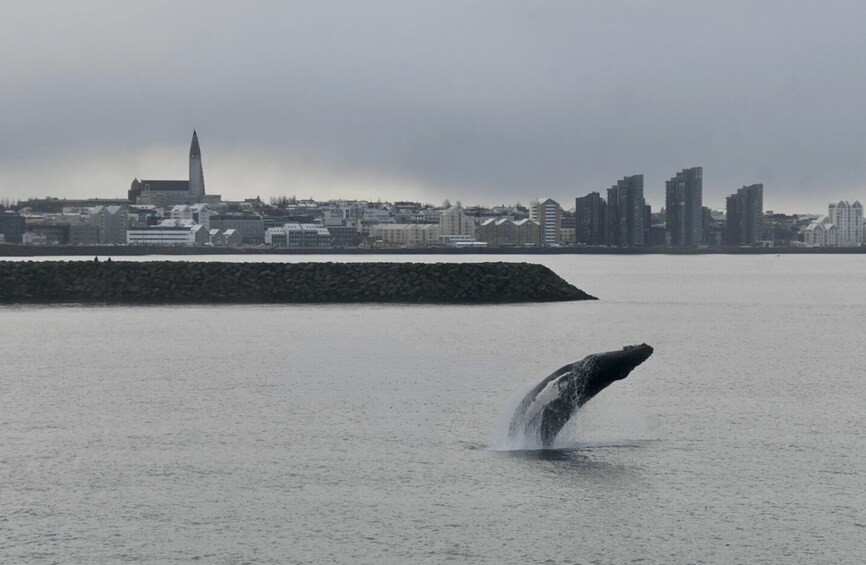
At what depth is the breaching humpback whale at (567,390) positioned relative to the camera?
74.8 ft

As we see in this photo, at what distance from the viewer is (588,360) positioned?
75.4ft

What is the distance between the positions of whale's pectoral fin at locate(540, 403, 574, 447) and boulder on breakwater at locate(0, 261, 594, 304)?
200 feet

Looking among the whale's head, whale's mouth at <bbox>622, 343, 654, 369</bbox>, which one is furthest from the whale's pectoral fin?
whale's mouth at <bbox>622, 343, 654, 369</bbox>

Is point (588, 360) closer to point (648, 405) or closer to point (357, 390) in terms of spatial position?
point (648, 405)

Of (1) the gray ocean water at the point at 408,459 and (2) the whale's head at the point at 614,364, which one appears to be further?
(2) the whale's head at the point at 614,364

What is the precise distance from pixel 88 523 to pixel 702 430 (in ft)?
47.9

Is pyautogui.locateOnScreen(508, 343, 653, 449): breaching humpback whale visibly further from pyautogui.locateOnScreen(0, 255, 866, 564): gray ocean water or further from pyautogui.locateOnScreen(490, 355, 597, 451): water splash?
pyautogui.locateOnScreen(0, 255, 866, 564): gray ocean water

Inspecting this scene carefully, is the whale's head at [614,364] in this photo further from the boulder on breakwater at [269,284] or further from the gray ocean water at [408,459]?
the boulder on breakwater at [269,284]

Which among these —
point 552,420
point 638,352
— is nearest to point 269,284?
point 552,420

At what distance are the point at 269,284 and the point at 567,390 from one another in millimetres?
66079

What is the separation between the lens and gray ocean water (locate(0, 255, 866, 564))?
17.6 metres

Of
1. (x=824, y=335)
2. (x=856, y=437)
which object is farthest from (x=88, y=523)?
(x=824, y=335)

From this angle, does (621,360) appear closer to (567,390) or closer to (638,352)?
(638,352)

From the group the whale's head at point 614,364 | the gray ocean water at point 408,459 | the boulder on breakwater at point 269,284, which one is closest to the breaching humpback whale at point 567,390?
the whale's head at point 614,364
